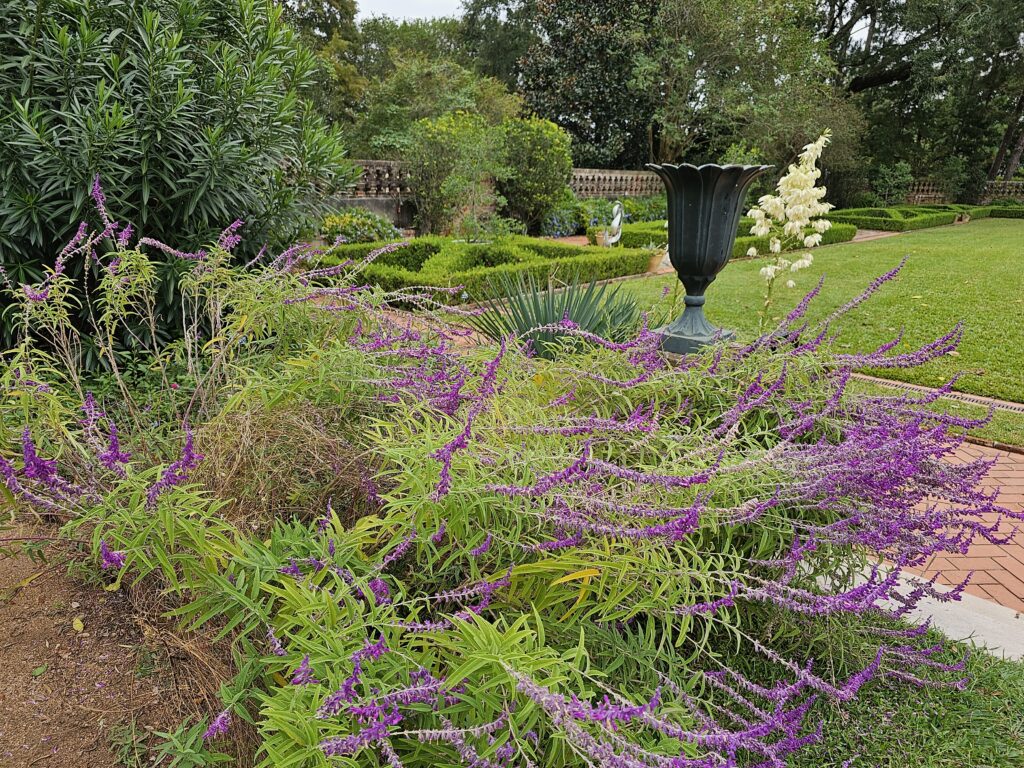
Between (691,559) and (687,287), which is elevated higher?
(687,287)

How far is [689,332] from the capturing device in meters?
3.52

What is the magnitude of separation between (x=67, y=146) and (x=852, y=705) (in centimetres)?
462

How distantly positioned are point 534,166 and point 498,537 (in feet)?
49.8

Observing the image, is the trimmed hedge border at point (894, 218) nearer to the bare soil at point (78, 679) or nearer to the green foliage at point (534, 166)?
the green foliage at point (534, 166)

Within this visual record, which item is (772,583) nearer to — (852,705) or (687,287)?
(852,705)

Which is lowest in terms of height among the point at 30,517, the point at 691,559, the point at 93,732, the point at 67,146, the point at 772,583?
the point at 93,732

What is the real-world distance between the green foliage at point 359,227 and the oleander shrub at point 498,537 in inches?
373

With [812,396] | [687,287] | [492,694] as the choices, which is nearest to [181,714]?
[492,694]

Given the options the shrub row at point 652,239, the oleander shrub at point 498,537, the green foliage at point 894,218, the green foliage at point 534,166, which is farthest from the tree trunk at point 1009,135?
the oleander shrub at point 498,537

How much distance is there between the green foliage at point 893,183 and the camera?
83.1 ft

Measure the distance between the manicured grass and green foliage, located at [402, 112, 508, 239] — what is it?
4151 mm

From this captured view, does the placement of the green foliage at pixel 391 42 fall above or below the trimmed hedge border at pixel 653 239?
above

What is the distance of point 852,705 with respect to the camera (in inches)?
81.4

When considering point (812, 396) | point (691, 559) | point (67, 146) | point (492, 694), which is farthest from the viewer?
point (67, 146)
